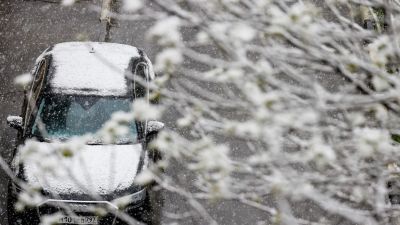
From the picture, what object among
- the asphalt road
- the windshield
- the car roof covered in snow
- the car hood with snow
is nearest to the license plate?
the car hood with snow

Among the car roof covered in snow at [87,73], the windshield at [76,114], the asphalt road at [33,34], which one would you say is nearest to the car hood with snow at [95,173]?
the windshield at [76,114]

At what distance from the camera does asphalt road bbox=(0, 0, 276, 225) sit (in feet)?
30.5

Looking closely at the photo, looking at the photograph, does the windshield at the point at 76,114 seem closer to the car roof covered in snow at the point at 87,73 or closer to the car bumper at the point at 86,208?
the car roof covered in snow at the point at 87,73

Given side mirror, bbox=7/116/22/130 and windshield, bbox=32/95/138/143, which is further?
side mirror, bbox=7/116/22/130

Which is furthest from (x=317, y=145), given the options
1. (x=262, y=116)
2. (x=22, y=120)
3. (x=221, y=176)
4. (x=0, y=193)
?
(x=0, y=193)

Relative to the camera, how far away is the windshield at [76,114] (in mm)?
7031

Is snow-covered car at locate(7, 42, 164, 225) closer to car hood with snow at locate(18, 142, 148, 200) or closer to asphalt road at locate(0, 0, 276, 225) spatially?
car hood with snow at locate(18, 142, 148, 200)

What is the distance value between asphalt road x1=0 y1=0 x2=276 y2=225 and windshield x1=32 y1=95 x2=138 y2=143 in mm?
1638

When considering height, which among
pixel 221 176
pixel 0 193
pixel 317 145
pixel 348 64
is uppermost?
pixel 348 64

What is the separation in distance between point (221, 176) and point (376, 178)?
127cm

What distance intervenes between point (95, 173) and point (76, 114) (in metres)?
0.92

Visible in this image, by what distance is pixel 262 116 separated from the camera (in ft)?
11.8

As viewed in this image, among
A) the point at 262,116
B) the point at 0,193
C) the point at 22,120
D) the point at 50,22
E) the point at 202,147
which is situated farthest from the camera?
the point at 50,22

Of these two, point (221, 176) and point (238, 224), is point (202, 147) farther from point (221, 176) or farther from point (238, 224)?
point (238, 224)
